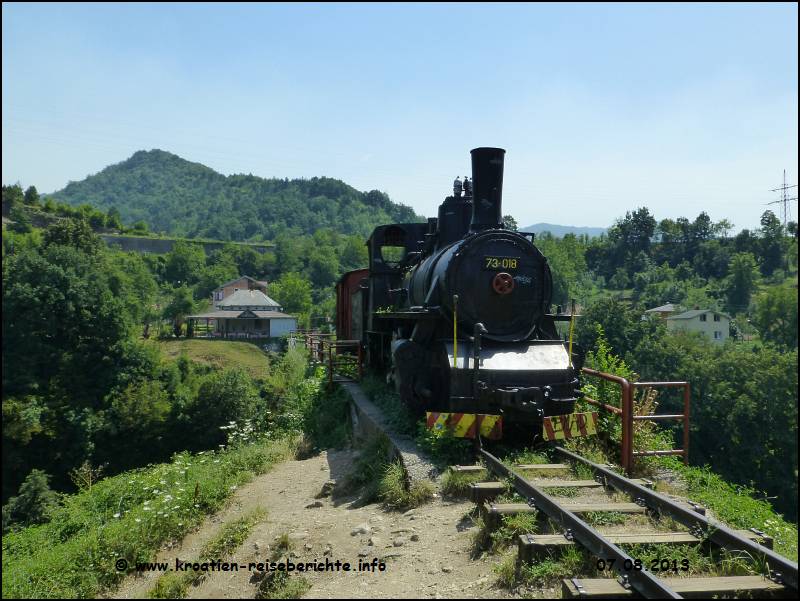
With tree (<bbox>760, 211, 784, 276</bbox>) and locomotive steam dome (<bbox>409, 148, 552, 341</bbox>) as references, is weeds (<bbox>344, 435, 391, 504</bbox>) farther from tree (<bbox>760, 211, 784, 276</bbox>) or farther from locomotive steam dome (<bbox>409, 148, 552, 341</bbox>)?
tree (<bbox>760, 211, 784, 276</bbox>)

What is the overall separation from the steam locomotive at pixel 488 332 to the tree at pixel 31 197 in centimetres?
9799

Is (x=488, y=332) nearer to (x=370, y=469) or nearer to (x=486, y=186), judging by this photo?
(x=486, y=186)

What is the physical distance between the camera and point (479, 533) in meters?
Answer: 5.18

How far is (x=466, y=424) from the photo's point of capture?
24.1 ft

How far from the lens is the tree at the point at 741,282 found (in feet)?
88.5

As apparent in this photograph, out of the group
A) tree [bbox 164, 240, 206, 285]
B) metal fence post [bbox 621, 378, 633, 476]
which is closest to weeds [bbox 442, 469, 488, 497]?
metal fence post [bbox 621, 378, 633, 476]

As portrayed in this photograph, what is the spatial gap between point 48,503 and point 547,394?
21476 mm

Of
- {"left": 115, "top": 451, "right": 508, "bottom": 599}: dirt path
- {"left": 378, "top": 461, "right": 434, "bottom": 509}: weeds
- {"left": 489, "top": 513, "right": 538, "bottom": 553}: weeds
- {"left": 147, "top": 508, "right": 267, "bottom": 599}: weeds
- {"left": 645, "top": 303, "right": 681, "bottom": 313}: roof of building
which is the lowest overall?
{"left": 147, "top": 508, "right": 267, "bottom": 599}: weeds

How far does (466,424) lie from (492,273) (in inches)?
89.9

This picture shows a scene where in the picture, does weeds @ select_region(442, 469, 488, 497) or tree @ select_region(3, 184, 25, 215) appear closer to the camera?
weeds @ select_region(442, 469, 488, 497)

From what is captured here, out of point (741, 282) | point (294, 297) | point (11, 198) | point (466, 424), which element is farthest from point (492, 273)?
point (11, 198)

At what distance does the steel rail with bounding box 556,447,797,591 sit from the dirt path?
63.0 inches

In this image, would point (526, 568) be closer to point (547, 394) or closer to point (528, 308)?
point (547, 394)

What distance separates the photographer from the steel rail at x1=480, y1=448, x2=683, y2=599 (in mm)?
3916
